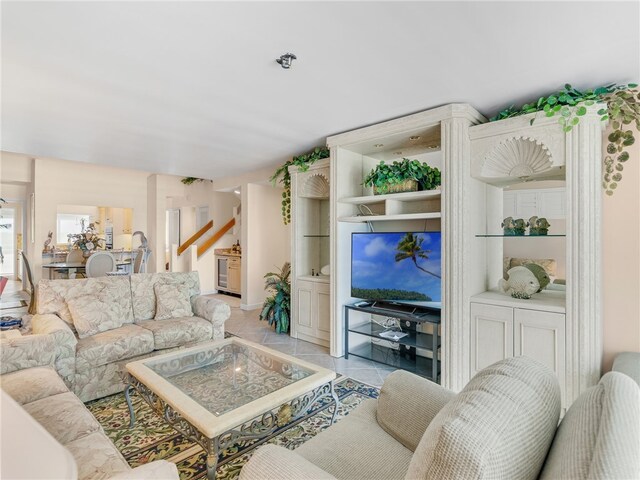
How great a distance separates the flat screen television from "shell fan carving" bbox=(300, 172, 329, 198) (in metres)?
1.00

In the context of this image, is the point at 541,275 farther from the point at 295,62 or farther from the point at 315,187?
the point at 315,187

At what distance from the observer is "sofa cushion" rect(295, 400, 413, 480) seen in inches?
48.4

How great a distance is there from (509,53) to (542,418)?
2010mm

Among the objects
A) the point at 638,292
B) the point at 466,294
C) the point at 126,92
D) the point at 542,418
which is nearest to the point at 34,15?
the point at 126,92

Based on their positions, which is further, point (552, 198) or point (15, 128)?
point (15, 128)

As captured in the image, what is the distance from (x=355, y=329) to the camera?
11.7ft

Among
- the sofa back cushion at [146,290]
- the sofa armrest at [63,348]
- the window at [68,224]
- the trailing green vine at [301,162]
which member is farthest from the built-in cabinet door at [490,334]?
the window at [68,224]

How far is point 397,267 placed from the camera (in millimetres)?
3299

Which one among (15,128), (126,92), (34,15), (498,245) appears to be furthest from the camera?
(15,128)

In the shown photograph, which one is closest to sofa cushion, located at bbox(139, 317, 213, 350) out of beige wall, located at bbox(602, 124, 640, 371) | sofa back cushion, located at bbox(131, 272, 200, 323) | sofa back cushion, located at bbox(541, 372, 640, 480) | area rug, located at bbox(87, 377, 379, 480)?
sofa back cushion, located at bbox(131, 272, 200, 323)

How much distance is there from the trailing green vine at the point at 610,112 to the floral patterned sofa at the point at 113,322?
3.41m

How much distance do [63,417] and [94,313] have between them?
1.57 meters

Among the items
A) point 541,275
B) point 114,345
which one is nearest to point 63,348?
point 114,345

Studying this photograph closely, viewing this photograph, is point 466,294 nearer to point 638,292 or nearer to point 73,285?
point 638,292
